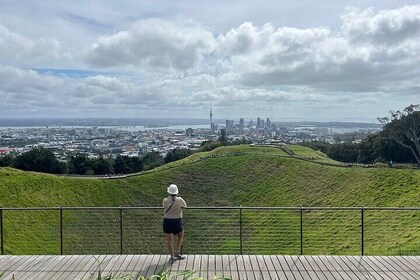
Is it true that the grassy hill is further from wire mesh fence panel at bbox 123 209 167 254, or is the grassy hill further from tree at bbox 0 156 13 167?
tree at bbox 0 156 13 167

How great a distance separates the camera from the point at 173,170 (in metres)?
37.3

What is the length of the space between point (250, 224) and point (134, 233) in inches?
255

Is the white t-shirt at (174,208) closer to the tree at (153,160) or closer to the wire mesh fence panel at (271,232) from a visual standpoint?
the wire mesh fence panel at (271,232)

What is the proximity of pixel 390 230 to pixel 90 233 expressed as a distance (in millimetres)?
14238

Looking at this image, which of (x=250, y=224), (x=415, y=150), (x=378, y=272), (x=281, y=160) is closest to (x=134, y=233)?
(x=250, y=224)

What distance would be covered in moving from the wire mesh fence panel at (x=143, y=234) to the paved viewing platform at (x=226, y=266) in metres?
11.8

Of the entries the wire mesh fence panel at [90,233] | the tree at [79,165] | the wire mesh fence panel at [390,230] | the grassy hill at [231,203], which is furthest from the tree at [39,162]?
the wire mesh fence panel at [390,230]

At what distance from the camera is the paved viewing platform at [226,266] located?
7152 millimetres

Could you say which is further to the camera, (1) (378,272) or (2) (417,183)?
(2) (417,183)

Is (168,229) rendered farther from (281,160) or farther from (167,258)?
(281,160)

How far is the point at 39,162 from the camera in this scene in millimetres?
46531

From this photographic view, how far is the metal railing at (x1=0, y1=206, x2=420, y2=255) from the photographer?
18.0 meters

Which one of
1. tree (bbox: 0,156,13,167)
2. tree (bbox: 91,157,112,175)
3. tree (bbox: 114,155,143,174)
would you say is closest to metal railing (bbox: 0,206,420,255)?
tree (bbox: 91,157,112,175)

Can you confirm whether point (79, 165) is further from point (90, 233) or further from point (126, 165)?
point (90, 233)
